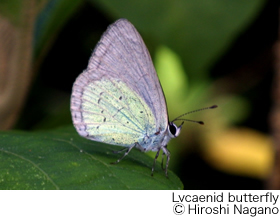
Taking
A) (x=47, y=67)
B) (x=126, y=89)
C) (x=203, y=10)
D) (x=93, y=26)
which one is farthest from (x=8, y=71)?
(x=203, y=10)

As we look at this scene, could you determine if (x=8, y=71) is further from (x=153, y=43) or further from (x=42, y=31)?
(x=153, y=43)

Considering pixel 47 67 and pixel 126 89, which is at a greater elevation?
pixel 126 89

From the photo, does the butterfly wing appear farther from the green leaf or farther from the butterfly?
the green leaf

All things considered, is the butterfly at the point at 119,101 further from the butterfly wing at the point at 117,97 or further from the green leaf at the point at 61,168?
the green leaf at the point at 61,168

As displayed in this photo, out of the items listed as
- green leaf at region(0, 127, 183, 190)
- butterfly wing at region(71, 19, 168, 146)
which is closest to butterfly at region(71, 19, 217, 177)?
butterfly wing at region(71, 19, 168, 146)

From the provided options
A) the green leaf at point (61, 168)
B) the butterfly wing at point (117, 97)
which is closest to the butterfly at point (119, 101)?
the butterfly wing at point (117, 97)

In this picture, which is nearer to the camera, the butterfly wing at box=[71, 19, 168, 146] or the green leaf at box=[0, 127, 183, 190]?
the green leaf at box=[0, 127, 183, 190]

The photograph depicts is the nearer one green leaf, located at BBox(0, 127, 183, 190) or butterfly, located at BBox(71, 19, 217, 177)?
green leaf, located at BBox(0, 127, 183, 190)
